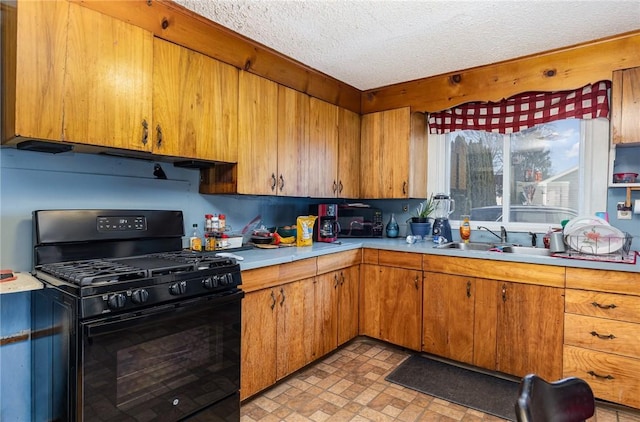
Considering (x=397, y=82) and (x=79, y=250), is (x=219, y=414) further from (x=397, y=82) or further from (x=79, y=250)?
(x=397, y=82)

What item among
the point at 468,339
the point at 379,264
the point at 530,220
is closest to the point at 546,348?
the point at 468,339

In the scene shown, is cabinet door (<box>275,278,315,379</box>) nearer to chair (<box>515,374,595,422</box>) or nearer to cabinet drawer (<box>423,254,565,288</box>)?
cabinet drawer (<box>423,254,565,288</box>)

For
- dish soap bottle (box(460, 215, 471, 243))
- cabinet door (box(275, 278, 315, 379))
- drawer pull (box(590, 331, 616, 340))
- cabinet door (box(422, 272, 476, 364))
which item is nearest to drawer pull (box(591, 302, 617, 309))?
drawer pull (box(590, 331, 616, 340))

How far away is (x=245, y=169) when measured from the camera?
8.00ft

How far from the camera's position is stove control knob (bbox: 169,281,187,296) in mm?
1594

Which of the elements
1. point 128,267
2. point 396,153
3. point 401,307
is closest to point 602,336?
point 401,307

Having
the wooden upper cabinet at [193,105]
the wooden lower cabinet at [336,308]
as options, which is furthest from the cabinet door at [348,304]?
the wooden upper cabinet at [193,105]

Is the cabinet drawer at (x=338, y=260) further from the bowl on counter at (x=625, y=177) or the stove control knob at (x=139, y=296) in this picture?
the bowl on counter at (x=625, y=177)

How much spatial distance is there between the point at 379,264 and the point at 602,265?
148 cm

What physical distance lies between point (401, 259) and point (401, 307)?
0.39 m

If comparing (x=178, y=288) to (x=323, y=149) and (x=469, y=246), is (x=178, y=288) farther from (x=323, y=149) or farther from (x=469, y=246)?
(x=469, y=246)

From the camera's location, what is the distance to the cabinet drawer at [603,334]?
6.75 ft

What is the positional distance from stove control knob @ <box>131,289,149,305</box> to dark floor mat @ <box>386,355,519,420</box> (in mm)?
1783

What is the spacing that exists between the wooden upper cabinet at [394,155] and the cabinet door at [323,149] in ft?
1.33
